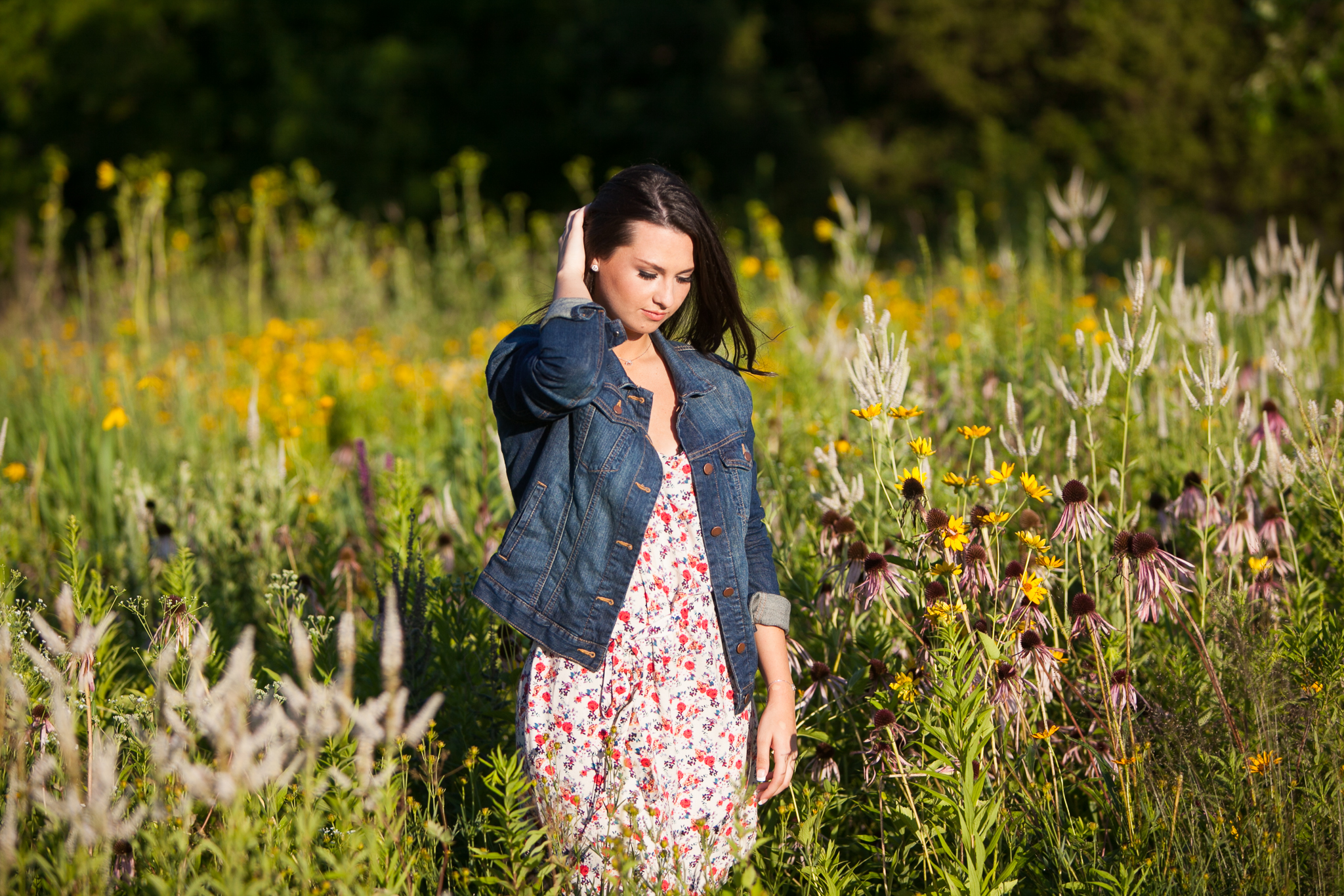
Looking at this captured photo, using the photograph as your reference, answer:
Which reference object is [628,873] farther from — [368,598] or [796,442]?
[796,442]

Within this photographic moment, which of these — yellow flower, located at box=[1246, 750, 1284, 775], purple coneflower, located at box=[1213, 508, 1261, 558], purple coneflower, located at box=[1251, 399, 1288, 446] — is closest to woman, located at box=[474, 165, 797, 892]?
yellow flower, located at box=[1246, 750, 1284, 775]

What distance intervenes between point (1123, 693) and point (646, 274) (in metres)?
1.29

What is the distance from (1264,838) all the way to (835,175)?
13.6 m

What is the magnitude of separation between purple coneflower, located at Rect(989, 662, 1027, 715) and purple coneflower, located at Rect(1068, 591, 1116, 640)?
135mm

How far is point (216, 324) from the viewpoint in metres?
8.05

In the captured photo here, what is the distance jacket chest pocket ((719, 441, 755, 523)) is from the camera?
2.11 metres

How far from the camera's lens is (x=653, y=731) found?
1.95 m

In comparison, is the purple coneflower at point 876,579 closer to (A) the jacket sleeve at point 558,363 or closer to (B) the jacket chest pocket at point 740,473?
(B) the jacket chest pocket at point 740,473

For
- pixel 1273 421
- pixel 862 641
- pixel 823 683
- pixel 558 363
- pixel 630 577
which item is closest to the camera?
pixel 558 363

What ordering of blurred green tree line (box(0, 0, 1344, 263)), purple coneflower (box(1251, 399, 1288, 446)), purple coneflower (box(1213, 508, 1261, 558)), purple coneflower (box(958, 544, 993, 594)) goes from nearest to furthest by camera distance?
1. purple coneflower (box(958, 544, 993, 594))
2. purple coneflower (box(1213, 508, 1261, 558))
3. purple coneflower (box(1251, 399, 1288, 446))
4. blurred green tree line (box(0, 0, 1344, 263))

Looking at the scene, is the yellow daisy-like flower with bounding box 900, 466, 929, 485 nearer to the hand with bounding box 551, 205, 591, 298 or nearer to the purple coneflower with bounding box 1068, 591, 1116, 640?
the purple coneflower with bounding box 1068, 591, 1116, 640

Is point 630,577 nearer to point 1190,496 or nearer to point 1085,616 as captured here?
point 1085,616

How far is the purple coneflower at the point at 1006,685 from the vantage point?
2.04 m

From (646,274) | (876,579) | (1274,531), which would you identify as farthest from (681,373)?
(1274,531)
